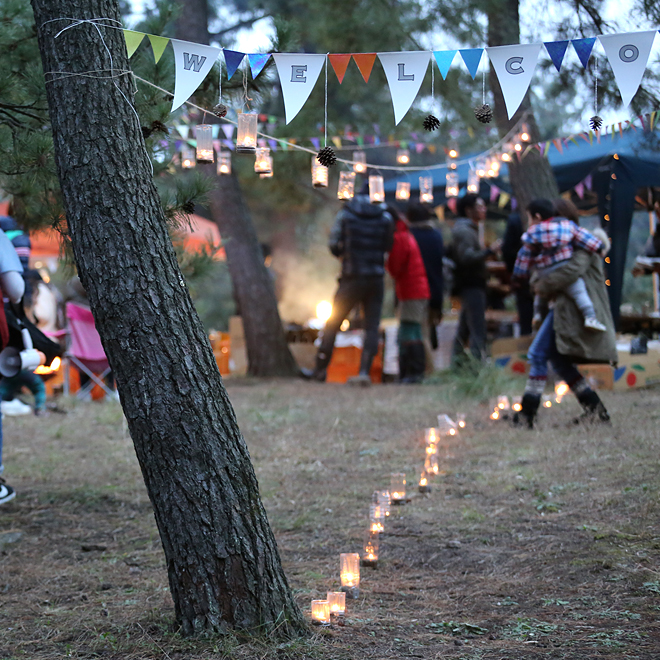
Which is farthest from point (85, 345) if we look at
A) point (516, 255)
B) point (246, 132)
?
point (246, 132)

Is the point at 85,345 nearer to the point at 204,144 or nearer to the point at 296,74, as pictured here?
the point at 204,144

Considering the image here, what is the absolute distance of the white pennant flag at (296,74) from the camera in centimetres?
345

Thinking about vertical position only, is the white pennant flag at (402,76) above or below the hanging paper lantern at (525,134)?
below

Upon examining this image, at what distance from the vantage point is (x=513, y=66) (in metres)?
3.46

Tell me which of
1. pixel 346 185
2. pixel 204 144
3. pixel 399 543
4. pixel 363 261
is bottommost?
pixel 399 543

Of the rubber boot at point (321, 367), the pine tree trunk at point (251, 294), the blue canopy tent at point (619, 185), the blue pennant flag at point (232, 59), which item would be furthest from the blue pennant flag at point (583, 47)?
the pine tree trunk at point (251, 294)

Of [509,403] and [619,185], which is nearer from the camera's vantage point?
[509,403]

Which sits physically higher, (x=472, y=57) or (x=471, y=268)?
(x=472, y=57)

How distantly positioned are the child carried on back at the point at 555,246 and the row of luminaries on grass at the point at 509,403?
99cm

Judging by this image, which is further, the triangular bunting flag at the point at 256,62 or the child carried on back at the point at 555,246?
the child carried on back at the point at 555,246

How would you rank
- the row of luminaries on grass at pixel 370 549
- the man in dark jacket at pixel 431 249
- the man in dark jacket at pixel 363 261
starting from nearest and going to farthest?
the row of luminaries on grass at pixel 370 549
the man in dark jacket at pixel 363 261
the man in dark jacket at pixel 431 249

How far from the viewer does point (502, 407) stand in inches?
247

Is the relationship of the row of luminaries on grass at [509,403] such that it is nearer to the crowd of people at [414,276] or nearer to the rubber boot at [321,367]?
the crowd of people at [414,276]

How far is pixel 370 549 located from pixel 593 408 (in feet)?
8.81
